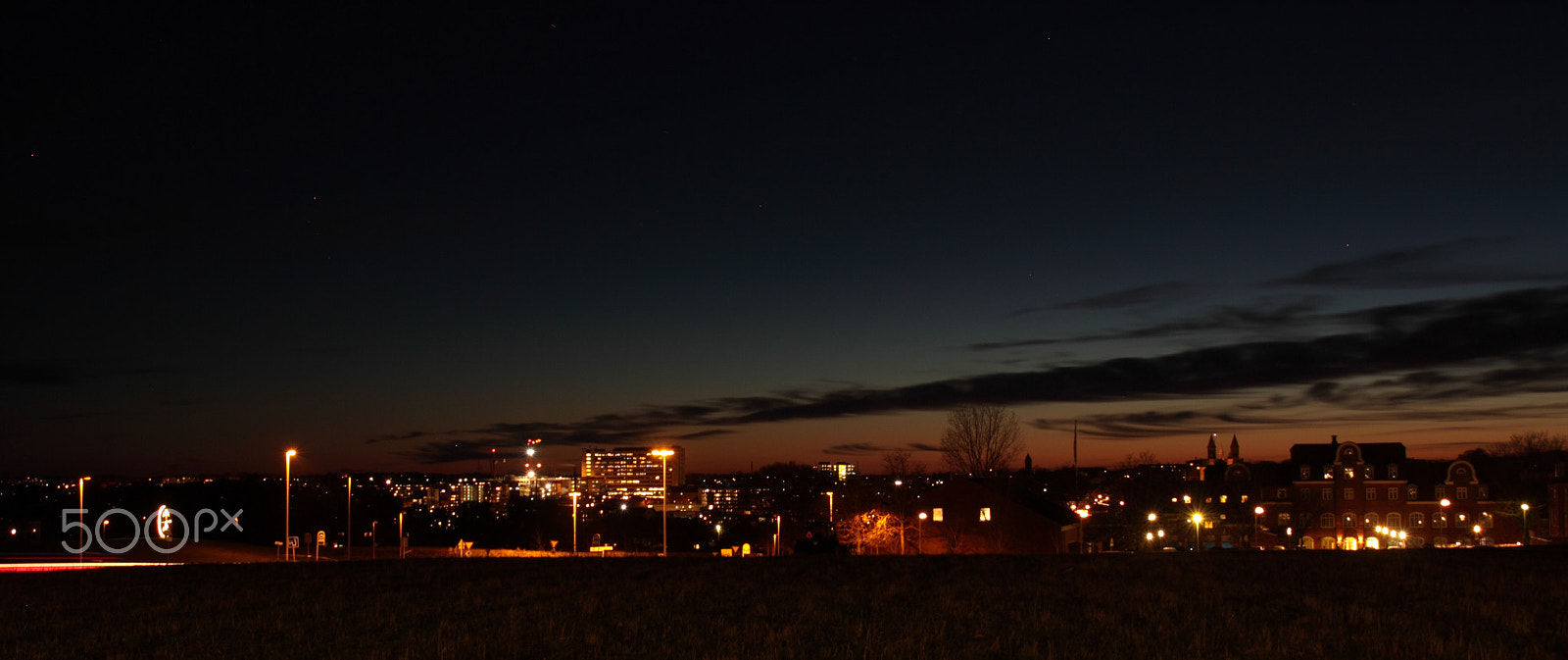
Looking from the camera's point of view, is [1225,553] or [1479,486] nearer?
[1225,553]

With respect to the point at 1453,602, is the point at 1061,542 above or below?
below

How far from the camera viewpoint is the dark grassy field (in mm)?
11078

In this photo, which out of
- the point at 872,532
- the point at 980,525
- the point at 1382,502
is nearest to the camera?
the point at 872,532

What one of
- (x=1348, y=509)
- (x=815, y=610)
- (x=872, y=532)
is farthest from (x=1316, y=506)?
(x=815, y=610)

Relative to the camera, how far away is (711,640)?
1139cm

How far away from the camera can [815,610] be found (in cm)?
1371

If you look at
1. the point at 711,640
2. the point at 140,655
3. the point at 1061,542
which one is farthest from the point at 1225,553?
the point at 1061,542

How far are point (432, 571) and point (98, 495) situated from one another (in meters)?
125

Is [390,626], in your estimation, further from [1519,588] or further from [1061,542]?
[1061,542]

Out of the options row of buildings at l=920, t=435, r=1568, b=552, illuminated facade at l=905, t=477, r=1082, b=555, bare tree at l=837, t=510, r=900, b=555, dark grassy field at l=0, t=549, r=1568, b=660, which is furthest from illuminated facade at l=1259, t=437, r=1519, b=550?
dark grassy field at l=0, t=549, r=1568, b=660

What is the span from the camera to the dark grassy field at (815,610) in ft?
36.3

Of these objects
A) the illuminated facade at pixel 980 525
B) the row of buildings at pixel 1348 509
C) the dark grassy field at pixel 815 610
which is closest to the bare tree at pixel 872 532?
the illuminated facade at pixel 980 525

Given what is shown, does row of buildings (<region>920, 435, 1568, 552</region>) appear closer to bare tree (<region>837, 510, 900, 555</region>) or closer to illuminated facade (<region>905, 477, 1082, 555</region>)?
illuminated facade (<region>905, 477, 1082, 555</region>)

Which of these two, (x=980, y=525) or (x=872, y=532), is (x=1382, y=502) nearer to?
(x=980, y=525)
